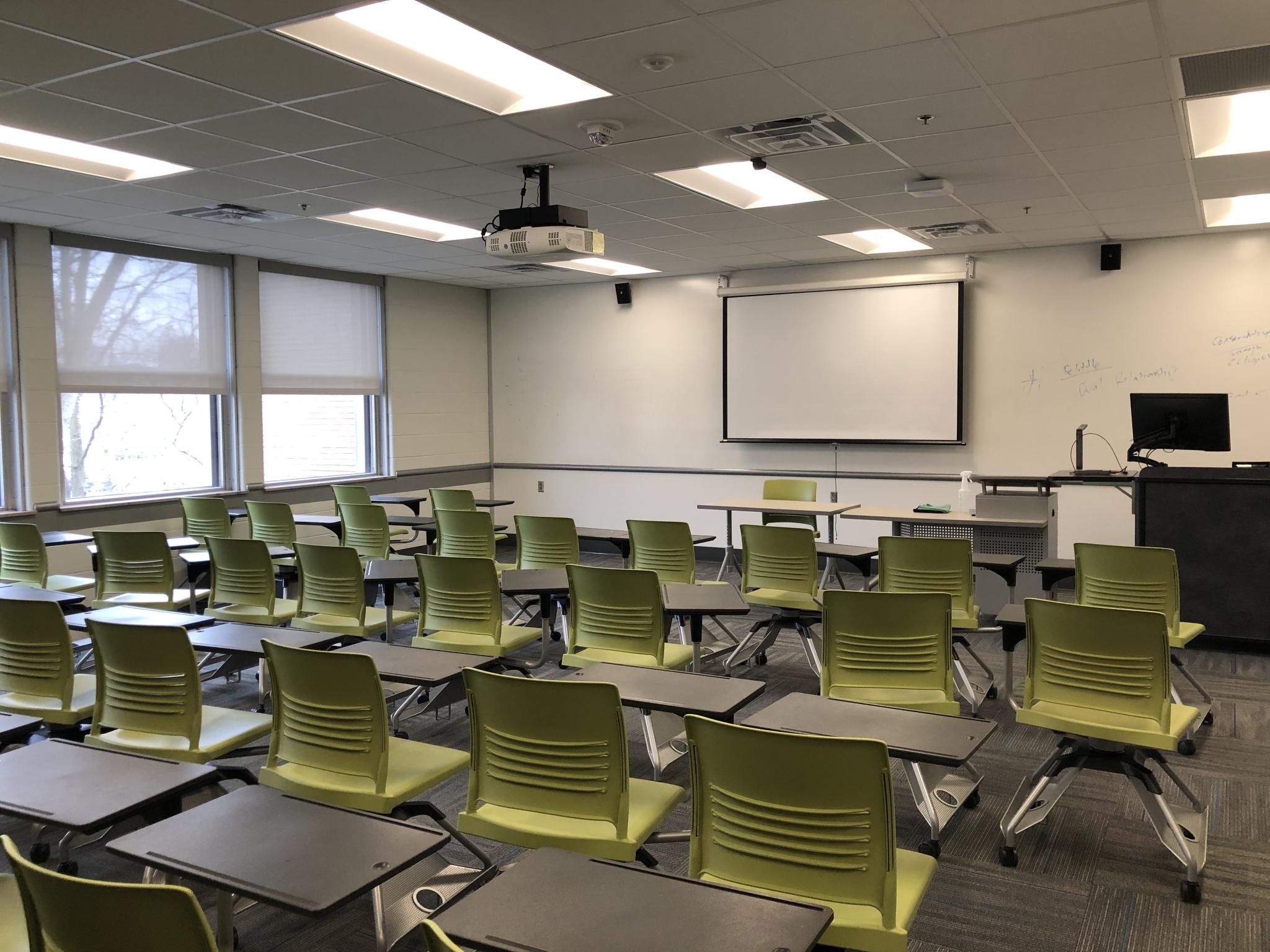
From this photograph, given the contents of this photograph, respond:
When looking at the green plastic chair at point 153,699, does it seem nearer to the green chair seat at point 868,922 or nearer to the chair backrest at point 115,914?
the chair backrest at point 115,914

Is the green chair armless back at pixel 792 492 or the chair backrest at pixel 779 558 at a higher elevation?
the green chair armless back at pixel 792 492

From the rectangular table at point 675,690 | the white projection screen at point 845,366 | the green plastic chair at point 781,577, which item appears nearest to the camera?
the rectangular table at point 675,690

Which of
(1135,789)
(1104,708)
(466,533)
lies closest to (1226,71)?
(1104,708)

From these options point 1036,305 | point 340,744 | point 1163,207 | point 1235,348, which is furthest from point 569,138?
point 1235,348

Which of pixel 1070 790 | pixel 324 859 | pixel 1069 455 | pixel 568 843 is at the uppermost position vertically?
pixel 1069 455

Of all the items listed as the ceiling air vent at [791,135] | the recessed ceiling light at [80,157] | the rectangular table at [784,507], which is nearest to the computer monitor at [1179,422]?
the rectangular table at [784,507]

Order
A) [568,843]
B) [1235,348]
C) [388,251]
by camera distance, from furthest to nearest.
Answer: [388,251]
[1235,348]
[568,843]

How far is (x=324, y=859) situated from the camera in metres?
1.97

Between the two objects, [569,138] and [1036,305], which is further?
[1036,305]

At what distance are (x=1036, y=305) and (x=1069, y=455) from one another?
142cm

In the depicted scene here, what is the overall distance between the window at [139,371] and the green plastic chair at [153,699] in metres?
5.25

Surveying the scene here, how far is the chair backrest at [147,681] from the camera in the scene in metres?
3.32

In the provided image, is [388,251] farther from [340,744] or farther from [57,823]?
[57,823]

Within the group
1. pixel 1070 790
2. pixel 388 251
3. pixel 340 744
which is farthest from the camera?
pixel 388 251
